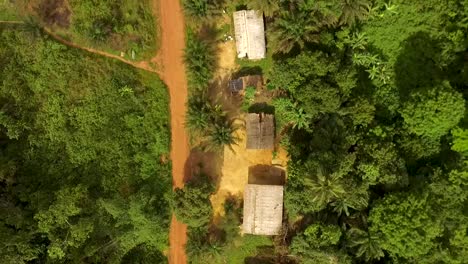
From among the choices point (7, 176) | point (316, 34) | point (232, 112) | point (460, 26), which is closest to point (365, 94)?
point (316, 34)

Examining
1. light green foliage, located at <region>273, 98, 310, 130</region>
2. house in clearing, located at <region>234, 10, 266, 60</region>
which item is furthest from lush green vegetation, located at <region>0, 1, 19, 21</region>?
light green foliage, located at <region>273, 98, 310, 130</region>

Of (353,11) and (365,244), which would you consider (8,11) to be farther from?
(365,244)

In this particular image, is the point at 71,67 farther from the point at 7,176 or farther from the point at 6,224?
the point at 6,224

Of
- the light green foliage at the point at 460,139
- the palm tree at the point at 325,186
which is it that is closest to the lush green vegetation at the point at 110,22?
the palm tree at the point at 325,186

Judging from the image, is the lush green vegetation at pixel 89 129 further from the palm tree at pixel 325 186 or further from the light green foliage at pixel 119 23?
Result: the palm tree at pixel 325 186

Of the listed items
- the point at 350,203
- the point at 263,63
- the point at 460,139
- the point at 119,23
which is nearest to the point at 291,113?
the point at 263,63

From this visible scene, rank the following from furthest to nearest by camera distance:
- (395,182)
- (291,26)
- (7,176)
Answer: (7,176) → (291,26) → (395,182)
